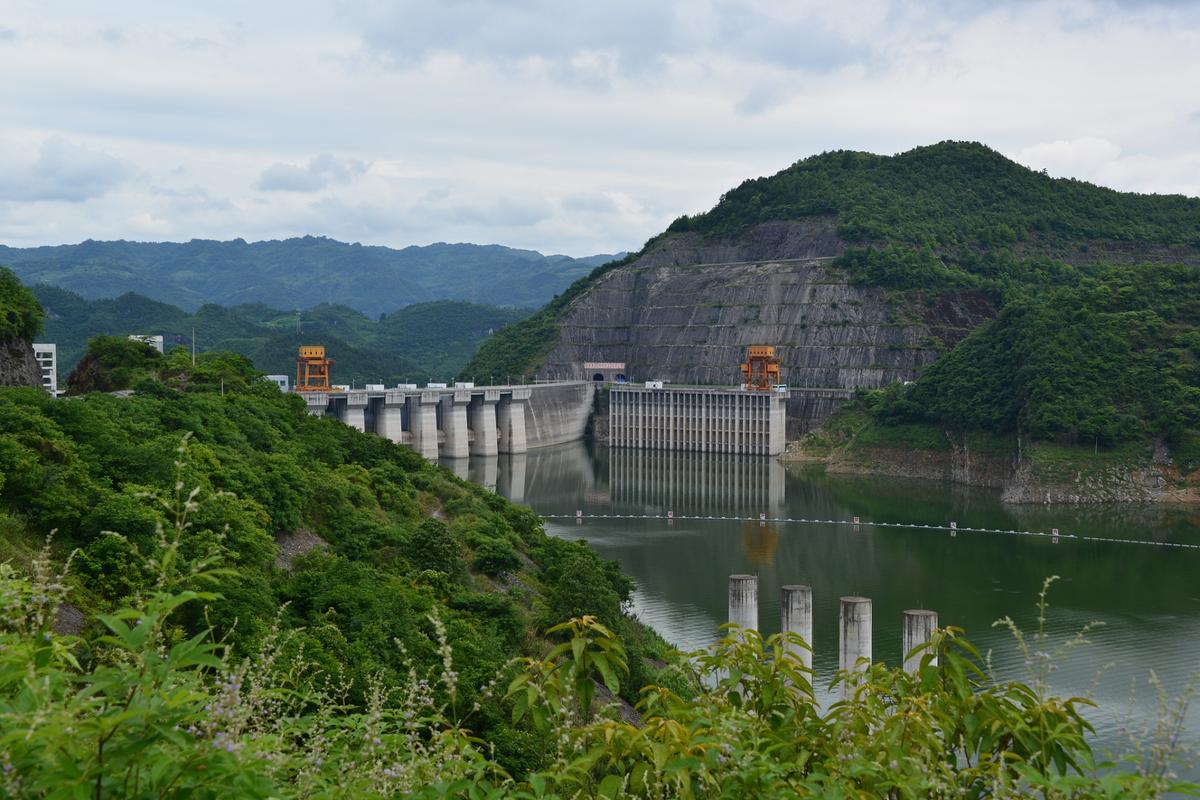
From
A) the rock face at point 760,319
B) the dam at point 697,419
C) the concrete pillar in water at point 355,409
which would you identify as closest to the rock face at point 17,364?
the concrete pillar in water at point 355,409

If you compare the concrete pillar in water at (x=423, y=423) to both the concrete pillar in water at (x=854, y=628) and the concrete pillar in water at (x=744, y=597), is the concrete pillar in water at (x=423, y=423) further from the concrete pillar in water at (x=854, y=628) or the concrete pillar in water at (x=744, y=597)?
the concrete pillar in water at (x=854, y=628)

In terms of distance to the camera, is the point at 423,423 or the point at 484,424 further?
the point at 484,424

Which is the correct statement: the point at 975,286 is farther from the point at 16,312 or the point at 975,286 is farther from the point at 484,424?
the point at 16,312

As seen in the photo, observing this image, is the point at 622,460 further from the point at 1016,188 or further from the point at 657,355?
the point at 1016,188

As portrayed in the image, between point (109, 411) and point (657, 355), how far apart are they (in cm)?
10421

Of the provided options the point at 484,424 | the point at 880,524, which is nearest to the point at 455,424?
the point at 484,424

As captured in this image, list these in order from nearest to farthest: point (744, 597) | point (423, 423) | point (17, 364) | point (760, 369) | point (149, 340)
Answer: point (744, 597)
point (17, 364)
point (149, 340)
point (423, 423)
point (760, 369)

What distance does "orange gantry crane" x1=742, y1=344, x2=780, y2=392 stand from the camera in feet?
407

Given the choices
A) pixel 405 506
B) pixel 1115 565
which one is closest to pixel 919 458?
pixel 1115 565

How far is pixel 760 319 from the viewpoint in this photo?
443 ft

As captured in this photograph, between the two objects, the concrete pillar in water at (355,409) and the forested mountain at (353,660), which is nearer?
the forested mountain at (353,660)

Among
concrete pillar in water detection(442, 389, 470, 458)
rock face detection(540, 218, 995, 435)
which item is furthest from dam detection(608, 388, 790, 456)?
concrete pillar in water detection(442, 389, 470, 458)

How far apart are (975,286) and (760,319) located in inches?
933

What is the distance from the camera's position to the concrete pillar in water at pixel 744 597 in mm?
40875
